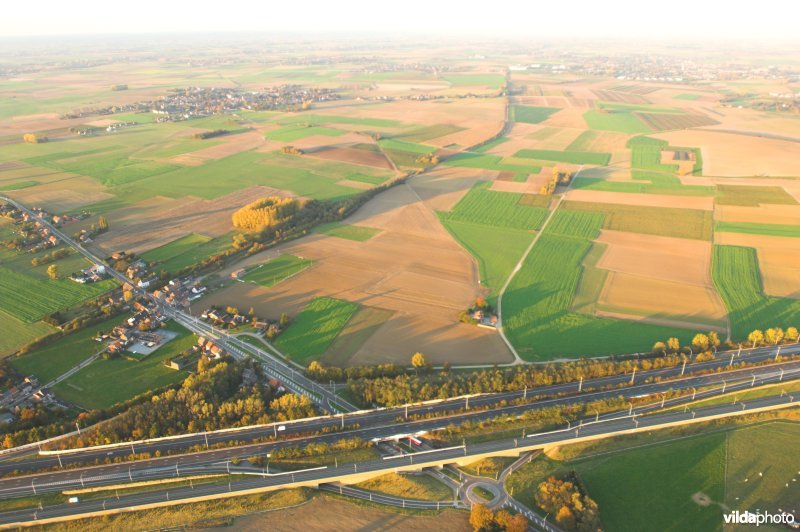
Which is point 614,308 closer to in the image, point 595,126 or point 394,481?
point 394,481

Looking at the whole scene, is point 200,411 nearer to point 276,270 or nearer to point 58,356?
point 58,356

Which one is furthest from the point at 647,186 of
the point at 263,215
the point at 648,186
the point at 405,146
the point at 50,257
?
the point at 50,257

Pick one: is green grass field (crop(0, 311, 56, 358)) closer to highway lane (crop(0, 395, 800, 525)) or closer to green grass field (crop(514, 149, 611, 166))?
highway lane (crop(0, 395, 800, 525))

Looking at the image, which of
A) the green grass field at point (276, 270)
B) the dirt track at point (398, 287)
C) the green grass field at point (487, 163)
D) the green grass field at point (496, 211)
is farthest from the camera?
the green grass field at point (487, 163)

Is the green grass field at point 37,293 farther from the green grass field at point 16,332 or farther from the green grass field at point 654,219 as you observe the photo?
the green grass field at point 654,219

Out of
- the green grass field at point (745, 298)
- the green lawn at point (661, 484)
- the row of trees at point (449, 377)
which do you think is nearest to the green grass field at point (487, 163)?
the green grass field at point (745, 298)

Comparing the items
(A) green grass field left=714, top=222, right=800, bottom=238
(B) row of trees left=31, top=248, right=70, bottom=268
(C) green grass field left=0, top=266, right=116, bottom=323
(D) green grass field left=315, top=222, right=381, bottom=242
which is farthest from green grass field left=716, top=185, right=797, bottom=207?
(B) row of trees left=31, top=248, right=70, bottom=268

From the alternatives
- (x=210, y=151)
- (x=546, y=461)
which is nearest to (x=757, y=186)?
(x=546, y=461)
